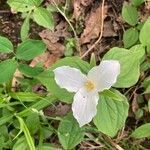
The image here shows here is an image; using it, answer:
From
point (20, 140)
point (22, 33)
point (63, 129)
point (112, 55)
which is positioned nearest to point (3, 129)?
point (20, 140)

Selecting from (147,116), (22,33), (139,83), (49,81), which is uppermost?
(22,33)

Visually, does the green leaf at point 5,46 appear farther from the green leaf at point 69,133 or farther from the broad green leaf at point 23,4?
the green leaf at point 69,133

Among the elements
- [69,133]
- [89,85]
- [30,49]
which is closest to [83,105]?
[89,85]

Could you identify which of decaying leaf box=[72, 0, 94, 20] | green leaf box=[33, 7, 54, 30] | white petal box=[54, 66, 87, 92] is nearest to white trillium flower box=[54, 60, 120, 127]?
white petal box=[54, 66, 87, 92]

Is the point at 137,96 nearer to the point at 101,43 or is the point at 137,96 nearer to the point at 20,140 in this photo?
the point at 101,43

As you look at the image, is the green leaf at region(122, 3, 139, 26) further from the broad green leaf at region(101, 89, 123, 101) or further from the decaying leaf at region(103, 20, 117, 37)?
the broad green leaf at region(101, 89, 123, 101)

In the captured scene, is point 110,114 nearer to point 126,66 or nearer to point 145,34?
point 126,66
